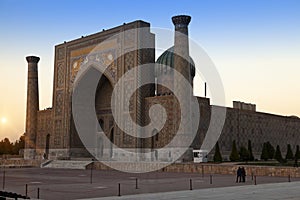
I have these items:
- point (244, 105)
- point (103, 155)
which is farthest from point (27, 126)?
point (244, 105)

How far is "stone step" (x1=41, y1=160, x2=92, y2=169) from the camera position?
2484 centimetres

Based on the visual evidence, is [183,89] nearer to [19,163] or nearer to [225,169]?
[225,169]

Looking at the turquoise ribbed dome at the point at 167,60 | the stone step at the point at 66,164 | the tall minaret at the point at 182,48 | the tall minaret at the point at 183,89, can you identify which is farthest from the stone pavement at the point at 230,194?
the turquoise ribbed dome at the point at 167,60

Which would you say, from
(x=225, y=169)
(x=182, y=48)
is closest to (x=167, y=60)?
(x=182, y=48)

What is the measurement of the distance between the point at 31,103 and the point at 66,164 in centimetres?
877

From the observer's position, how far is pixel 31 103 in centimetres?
3322

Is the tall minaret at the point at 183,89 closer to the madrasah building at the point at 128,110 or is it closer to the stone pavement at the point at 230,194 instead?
the madrasah building at the point at 128,110

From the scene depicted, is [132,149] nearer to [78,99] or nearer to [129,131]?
[129,131]

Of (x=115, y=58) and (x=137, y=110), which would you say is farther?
(x=115, y=58)

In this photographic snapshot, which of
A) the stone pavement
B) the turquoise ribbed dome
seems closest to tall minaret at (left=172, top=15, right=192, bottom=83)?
the turquoise ribbed dome

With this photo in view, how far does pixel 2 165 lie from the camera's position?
96.5ft

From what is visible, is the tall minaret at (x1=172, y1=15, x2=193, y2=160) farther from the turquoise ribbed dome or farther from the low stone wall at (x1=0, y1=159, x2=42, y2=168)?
the low stone wall at (x1=0, y1=159, x2=42, y2=168)

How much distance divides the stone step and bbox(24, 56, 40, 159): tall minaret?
6010 mm

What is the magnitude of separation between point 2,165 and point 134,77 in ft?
37.6
